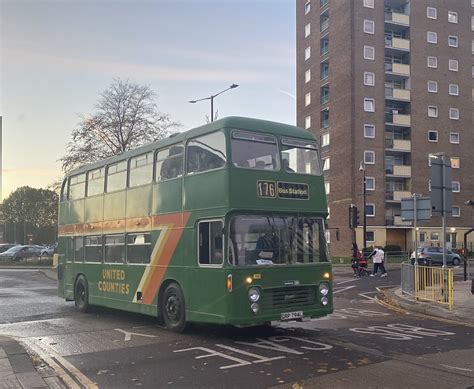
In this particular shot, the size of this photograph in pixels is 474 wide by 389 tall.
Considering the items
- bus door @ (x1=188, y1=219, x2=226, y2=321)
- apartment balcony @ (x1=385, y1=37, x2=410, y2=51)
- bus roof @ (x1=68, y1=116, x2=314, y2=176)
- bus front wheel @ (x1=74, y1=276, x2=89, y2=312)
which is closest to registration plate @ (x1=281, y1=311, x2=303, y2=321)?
bus door @ (x1=188, y1=219, x2=226, y2=321)

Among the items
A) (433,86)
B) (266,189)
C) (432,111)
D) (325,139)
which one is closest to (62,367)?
(266,189)

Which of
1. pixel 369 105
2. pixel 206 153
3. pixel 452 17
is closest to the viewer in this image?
pixel 206 153

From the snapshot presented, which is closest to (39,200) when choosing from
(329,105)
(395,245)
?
(329,105)

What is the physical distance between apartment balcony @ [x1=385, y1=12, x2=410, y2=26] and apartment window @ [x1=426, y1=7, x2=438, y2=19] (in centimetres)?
282

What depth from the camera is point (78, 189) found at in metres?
15.7

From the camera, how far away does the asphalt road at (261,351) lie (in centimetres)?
710

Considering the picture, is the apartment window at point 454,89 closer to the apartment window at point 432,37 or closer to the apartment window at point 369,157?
the apartment window at point 432,37

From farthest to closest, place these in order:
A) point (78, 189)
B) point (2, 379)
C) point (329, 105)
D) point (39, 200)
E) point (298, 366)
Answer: point (39, 200)
point (329, 105)
point (78, 189)
point (298, 366)
point (2, 379)

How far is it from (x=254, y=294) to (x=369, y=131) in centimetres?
4604

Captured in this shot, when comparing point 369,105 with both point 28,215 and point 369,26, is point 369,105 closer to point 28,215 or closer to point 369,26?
point 369,26

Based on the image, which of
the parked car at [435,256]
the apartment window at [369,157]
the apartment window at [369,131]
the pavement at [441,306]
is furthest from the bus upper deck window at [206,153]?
the apartment window at [369,131]

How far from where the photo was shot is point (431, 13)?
187 feet

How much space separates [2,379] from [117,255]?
255 inches

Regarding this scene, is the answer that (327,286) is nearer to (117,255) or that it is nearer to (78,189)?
(117,255)
